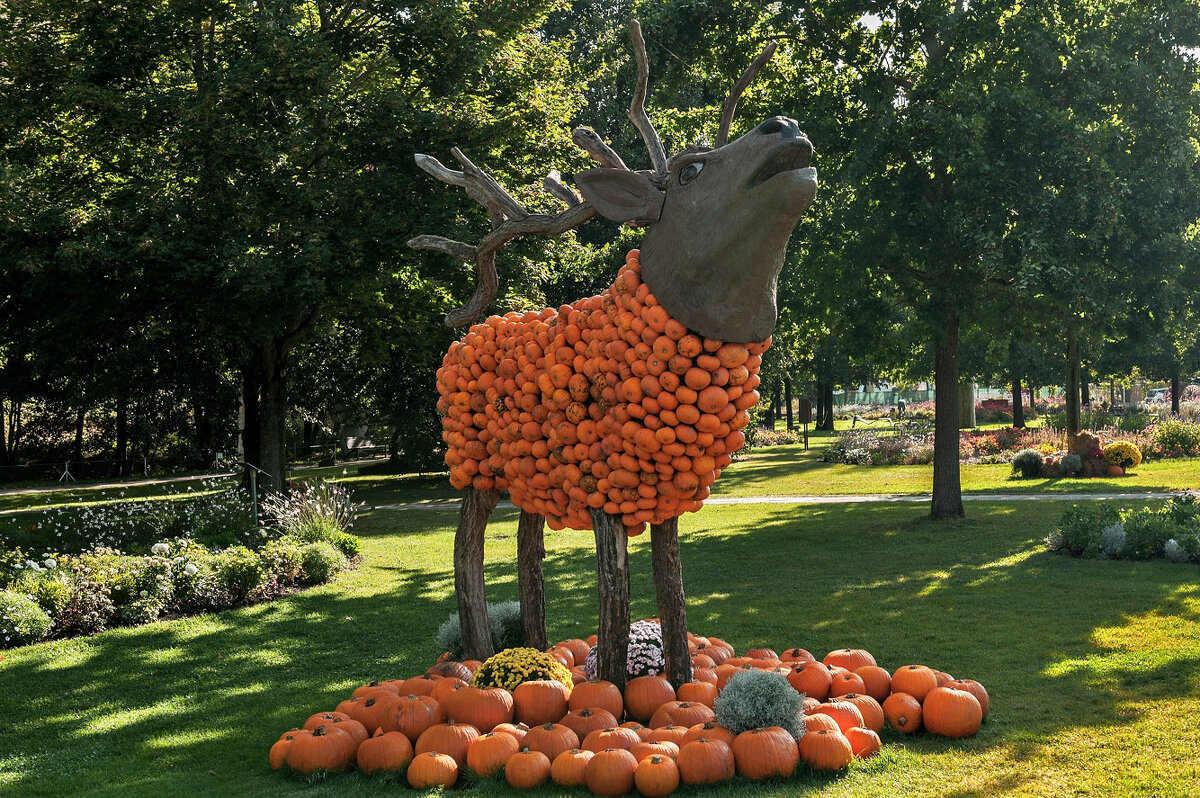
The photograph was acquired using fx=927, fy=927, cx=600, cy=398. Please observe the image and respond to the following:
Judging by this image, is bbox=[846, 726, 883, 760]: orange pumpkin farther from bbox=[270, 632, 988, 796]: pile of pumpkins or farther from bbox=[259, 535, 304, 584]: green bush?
bbox=[259, 535, 304, 584]: green bush

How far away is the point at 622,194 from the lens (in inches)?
245

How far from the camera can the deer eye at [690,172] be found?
5.96 m

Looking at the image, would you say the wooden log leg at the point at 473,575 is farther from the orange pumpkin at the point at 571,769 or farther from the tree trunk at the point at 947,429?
the tree trunk at the point at 947,429

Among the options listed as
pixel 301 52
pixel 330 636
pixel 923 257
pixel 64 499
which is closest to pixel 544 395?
pixel 330 636

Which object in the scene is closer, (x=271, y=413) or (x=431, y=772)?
(x=431, y=772)

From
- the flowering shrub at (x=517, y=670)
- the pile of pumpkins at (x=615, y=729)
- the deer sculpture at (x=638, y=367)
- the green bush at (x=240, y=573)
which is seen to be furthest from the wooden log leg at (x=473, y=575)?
the green bush at (x=240, y=573)

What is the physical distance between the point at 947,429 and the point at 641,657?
10958 mm

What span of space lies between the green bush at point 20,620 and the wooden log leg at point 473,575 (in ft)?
17.9

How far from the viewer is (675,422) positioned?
5762mm

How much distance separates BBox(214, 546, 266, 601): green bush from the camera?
11531mm

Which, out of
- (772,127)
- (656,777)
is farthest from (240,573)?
(772,127)

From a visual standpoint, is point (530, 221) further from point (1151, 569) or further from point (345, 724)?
point (1151, 569)

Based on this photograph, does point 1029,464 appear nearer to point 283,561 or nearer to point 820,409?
point 283,561

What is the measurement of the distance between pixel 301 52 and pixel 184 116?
2.17m
